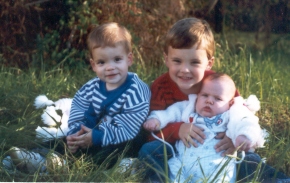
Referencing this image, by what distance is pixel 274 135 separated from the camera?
13.4ft

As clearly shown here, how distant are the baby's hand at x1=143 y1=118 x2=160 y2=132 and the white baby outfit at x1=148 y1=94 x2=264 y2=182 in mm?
38

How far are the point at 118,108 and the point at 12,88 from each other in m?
1.41

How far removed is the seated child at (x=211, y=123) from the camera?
350 cm

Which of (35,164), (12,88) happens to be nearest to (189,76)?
(35,164)

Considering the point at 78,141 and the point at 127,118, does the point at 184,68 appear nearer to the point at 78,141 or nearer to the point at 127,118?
the point at 127,118

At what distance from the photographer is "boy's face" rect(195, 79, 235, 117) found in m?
3.69

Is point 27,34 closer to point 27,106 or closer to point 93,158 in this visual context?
point 27,106

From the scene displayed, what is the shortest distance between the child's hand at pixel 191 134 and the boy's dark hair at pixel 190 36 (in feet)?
1.68

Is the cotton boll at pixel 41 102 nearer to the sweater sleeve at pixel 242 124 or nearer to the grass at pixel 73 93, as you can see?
the grass at pixel 73 93

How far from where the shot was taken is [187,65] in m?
3.80

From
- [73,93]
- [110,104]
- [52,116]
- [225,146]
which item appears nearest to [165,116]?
[110,104]

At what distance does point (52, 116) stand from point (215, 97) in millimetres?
1246

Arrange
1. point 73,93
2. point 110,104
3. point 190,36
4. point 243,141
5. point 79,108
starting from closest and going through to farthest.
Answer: point 243,141 < point 190,36 < point 110,104 < point 79,108 < point 73,93

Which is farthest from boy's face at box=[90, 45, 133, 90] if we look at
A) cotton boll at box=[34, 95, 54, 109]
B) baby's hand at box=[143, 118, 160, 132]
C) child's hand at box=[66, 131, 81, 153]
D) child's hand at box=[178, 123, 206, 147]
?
cotton boll at box=[34, 95, 54, 109]
